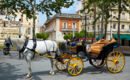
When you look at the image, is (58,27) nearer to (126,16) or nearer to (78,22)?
(78,22)

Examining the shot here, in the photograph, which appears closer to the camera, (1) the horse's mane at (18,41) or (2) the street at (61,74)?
(1) the horse's mane at (18,41)

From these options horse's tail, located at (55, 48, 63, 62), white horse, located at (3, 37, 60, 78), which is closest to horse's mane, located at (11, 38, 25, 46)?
white horse, located at (3, 37, 60, 78)

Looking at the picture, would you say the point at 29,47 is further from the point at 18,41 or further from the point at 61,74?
the point at 61,74

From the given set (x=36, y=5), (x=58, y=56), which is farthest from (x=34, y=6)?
(x=58, y=56)

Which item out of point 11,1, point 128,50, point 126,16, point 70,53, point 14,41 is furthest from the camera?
point 126,16

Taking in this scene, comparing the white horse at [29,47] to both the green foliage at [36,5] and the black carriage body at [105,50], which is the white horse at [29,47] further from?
the green foliage at [36,5]

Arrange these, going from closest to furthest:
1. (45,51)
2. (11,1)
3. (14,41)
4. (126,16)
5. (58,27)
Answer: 1. (14,41)
2. (45,51)
3. (11,1)
4. (126,16)
5. (58,27)

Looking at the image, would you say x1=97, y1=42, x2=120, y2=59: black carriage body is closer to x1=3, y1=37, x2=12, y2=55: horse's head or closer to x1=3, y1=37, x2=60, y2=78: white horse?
x1=3, y1=37, x2=60, y2=78: white horse

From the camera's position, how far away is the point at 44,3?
13430 mm

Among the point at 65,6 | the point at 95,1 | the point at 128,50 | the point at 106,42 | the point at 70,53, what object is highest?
the point at 95,1

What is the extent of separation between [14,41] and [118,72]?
524 cm

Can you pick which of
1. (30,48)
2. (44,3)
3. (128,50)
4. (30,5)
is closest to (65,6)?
(44,3)

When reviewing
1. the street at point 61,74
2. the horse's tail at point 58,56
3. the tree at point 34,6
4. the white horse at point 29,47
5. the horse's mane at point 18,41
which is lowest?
the street at point 61,74

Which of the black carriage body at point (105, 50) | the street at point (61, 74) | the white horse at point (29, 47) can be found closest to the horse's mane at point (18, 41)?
the white horse at point (29, 47)
